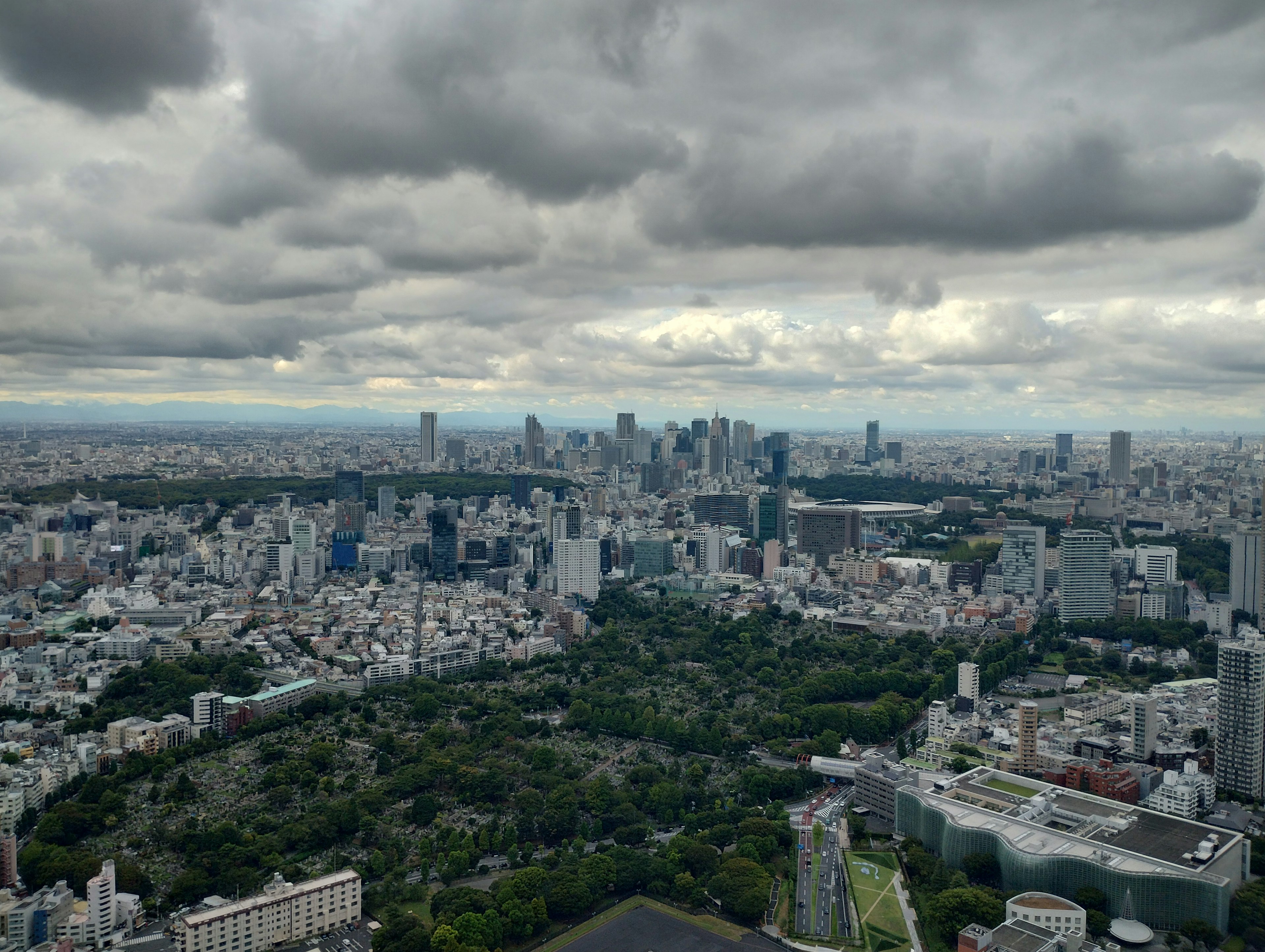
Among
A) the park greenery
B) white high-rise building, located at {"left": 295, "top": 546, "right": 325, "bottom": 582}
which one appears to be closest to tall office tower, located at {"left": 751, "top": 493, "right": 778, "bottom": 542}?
white high-rise building, located at {"left": 295, "top": 546, "right": 325, "bottom": 582}

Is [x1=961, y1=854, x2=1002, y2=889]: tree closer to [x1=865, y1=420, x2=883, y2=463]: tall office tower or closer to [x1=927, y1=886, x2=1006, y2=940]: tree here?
[x1=927, y1=886, x2=1006, y2=940]: tree

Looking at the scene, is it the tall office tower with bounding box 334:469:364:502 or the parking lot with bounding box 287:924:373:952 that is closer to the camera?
the parking lot with bounding box 287:924:373:952

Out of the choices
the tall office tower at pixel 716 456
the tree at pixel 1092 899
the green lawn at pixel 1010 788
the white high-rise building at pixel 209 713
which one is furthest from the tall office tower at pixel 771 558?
the tall office tower at pixel 716 456

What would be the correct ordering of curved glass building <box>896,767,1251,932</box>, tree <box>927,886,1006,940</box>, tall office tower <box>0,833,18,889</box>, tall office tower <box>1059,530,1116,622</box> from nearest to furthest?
tree <box>927,886,1006,940</box> < curved glass building <box>896,767,1251,932</box> < tall office tower <box>0,833,18,889</box> < tall office tower <box>1059,530,1116,622</box>

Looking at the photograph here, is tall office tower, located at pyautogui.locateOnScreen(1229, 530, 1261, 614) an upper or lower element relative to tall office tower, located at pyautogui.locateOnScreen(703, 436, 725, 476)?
lower

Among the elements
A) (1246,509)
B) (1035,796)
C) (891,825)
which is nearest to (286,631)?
(891,825)

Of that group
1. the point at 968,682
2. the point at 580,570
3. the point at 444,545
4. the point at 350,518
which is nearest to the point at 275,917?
the point at 968,682

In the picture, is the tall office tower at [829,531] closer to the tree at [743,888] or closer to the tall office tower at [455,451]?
the tree at [743,888]
